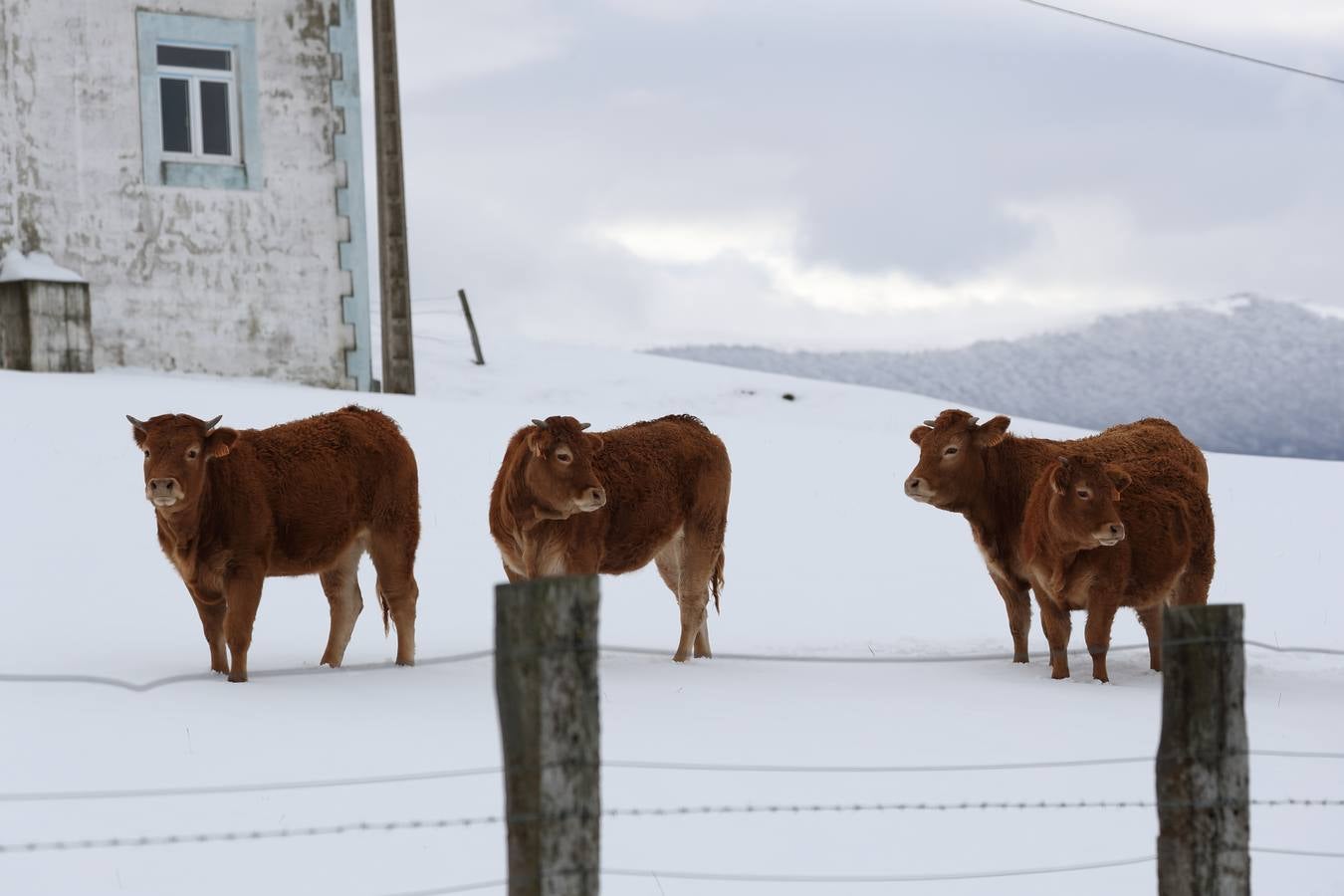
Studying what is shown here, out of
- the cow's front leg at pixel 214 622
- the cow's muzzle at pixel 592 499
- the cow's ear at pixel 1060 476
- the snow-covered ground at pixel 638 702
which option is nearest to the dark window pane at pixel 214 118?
the snow-covered ground at pixel 638 702

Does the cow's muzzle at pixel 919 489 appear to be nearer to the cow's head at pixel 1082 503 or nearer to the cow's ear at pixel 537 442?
the cow's head at pixel 1082 503

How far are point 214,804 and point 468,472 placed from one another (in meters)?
8.40

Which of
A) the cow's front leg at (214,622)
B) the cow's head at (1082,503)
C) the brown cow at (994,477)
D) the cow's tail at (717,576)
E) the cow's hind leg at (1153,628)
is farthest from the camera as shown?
the cow's tail at (717,576)

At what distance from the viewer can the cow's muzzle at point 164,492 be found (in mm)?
7848

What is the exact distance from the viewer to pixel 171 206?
737 inches

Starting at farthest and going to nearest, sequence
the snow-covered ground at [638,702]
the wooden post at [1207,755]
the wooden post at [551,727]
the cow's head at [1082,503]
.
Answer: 1. the cow's head at [1082,503]
2. the snow-covered ground at [638,702]
3. the wooden post at [1207,755]
4. the wooden post at [551,727]

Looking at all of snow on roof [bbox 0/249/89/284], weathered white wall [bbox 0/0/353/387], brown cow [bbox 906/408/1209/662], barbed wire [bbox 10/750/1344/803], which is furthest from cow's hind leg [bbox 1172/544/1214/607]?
snow on roof [bbox 0/249/89/284]

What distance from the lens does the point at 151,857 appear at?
5742 mm

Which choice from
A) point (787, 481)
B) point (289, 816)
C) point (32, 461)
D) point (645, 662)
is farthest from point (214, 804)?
point (787, 481)

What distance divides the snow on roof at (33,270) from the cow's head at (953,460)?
449 inches

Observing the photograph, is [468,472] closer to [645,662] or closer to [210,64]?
[645,662]

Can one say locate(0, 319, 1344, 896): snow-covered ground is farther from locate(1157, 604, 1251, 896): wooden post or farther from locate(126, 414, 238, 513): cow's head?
locate(1157, 604, 1251, 896): wooden post

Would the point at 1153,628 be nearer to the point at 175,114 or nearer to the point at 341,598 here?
the point at 341,598

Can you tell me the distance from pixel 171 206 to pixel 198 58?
185 cm
